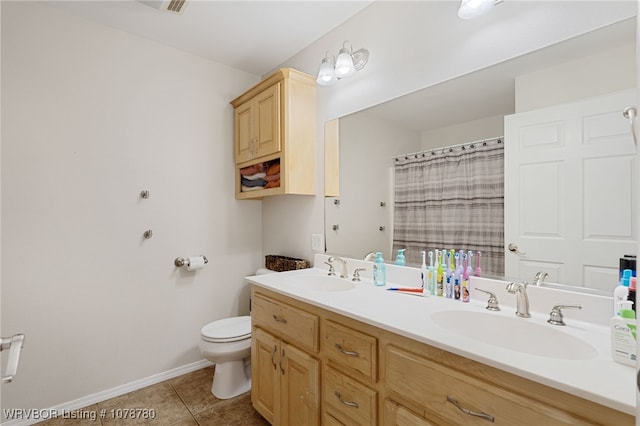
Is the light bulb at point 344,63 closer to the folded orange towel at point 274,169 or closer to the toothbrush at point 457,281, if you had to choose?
the folded orange towel at point 274,169

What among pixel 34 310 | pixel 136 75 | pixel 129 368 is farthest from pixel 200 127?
pixel 129 368

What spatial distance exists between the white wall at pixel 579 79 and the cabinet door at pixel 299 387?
56.8 inches

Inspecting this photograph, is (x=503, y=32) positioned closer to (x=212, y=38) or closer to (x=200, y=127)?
(x=212, y=38)

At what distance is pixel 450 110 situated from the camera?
154 centimetres

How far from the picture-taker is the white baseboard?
5.96 feet

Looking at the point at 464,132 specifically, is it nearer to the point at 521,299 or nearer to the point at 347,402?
the point at 521,299

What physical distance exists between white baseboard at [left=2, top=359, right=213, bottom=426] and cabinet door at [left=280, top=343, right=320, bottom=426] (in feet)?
4.02

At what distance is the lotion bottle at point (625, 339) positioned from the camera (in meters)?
0.76

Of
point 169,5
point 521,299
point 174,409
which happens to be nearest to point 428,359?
point 521,299

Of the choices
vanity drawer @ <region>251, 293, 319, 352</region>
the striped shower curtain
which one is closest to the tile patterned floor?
vanity drawer @ <region>251, 293, 319, 352</region>

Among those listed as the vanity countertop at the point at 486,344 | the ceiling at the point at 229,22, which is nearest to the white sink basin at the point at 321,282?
the vanity countertop at the point at 486,344

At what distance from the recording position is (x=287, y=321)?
5.00 feet

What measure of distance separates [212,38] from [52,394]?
8.39ft

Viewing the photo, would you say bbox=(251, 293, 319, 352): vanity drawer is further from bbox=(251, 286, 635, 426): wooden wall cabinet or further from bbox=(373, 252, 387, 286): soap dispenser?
bbox=(373, 252, 387, 286): soap dispenser
